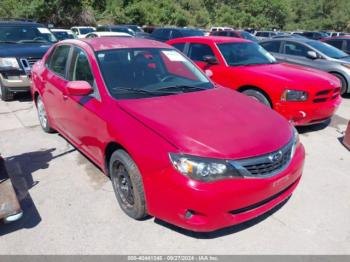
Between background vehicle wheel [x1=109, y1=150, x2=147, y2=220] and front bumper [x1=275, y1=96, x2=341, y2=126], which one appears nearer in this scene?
background vehicle wheel [x1=109, y1=150, x2=147, y2=220]

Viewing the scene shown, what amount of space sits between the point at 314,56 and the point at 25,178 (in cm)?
779

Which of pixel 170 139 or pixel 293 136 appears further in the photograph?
pixel 293 136

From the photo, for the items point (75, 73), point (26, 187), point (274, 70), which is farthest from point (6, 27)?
point (274, 70)

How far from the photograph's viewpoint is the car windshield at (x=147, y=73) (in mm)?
3541

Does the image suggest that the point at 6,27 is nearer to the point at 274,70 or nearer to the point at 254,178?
the point at 274,70

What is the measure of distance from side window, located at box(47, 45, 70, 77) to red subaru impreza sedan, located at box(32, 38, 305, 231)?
136 millimetres

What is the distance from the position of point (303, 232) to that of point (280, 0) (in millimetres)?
65469

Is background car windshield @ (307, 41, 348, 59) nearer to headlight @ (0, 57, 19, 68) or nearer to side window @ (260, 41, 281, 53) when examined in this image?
side window @ (260, 41, 281, 53)

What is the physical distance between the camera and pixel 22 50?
7.63 m

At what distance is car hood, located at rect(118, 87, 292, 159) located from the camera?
271cm

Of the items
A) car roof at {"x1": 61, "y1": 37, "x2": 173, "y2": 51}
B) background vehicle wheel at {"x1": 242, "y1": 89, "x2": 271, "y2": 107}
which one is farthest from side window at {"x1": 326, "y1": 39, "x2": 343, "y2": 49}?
Result: car roof at {"x1": 61, "y1": 37, "x2": 173, "y2": 51}

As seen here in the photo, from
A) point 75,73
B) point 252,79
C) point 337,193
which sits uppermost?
point 75,73

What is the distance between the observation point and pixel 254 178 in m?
2.68

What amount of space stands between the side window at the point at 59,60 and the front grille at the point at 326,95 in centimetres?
405
